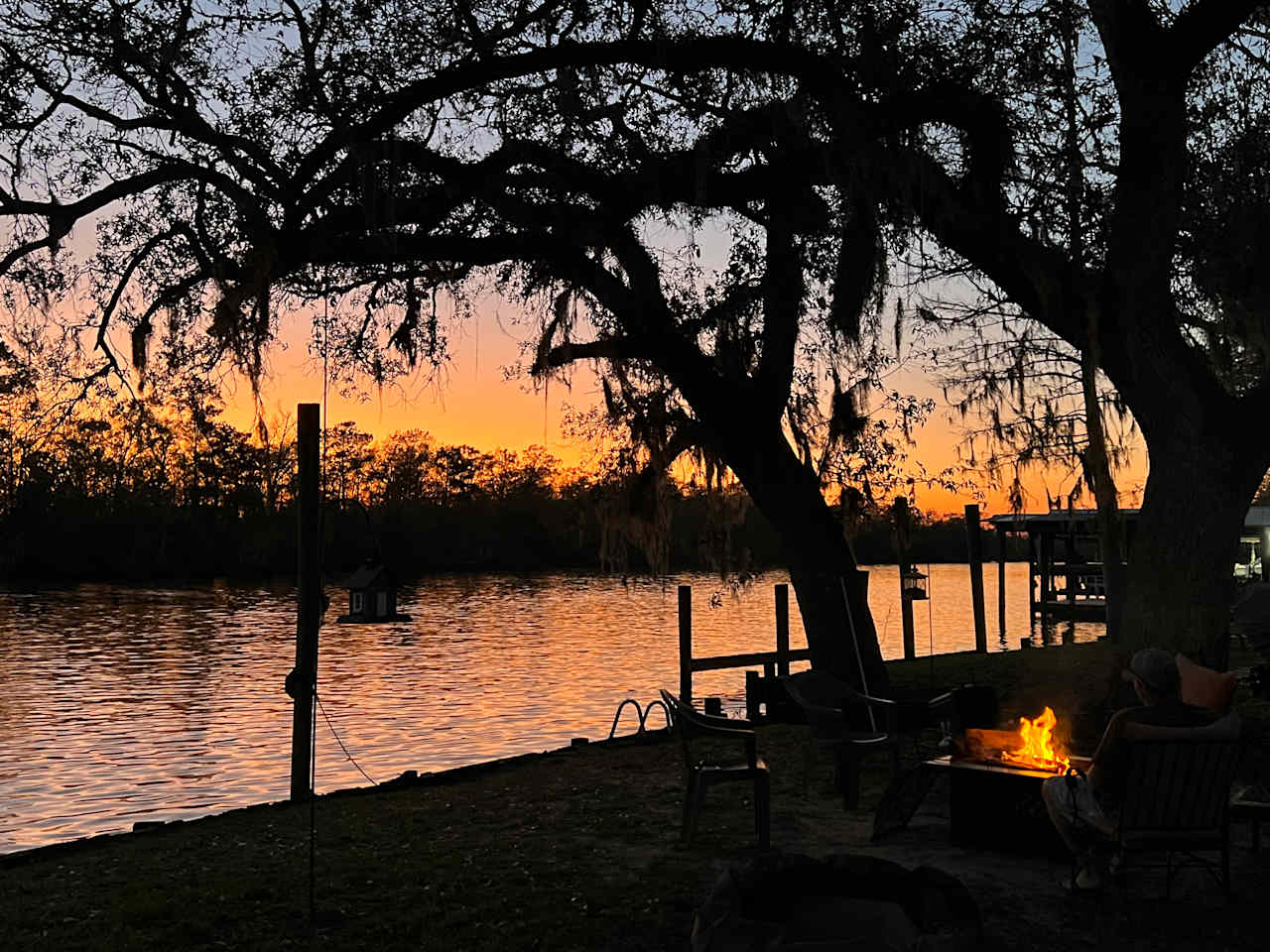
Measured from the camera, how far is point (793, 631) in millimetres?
50250

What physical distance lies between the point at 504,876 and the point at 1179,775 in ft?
12.7

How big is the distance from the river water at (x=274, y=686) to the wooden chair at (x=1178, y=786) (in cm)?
599

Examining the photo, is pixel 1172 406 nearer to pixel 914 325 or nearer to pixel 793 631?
pixel 914 325

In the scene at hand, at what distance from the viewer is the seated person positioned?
6371 mm

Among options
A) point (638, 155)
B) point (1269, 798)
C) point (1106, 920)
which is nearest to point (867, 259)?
point (638, 155)

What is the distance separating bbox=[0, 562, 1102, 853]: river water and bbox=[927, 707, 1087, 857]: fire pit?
4.77m

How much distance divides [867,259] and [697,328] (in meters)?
3.11

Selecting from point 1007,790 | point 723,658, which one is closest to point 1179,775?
point 1007,790

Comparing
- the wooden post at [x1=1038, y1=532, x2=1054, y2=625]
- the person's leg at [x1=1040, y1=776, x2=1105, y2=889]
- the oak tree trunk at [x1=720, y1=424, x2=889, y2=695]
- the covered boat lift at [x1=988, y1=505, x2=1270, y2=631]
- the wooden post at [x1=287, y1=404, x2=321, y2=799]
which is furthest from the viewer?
the wooden post at [x1=1038, y1=532, x2=1054, y2=625]

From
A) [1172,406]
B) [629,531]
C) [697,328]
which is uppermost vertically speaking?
[697,328]

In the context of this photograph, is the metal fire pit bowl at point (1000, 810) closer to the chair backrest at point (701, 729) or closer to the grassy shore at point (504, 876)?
the grassy shore at point (504, 876)

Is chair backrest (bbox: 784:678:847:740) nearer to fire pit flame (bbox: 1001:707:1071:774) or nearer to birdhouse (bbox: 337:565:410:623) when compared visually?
fire pit flame (bbox: 1001:707:1071:774)

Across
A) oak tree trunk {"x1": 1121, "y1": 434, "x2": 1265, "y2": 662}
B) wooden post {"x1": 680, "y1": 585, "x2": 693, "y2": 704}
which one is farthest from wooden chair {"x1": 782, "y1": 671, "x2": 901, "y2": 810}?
wooden post {"x1": 680, "y1": 585, "x2": 693, "y2": 704}

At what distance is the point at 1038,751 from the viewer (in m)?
7.74
